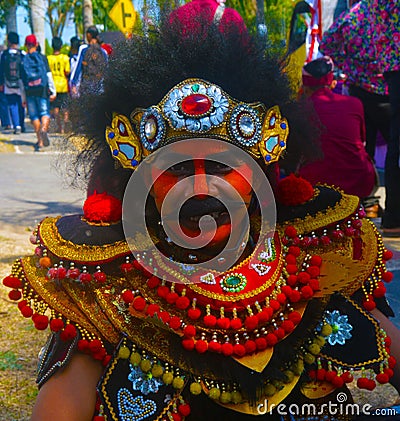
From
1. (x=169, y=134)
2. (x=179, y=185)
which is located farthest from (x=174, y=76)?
(x=179, y=185)

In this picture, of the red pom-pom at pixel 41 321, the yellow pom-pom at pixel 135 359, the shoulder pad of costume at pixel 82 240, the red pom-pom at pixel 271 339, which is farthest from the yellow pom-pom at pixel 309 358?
the red pom-pom at pixel 41 321

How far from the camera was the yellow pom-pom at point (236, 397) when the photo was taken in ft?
5.29

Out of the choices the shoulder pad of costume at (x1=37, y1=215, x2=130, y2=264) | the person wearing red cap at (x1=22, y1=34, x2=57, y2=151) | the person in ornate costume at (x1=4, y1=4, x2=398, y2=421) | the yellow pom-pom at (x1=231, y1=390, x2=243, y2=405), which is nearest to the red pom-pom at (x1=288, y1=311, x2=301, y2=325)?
the person in ornate costume at (x1=4, y1=4, x2=398, y2=421)

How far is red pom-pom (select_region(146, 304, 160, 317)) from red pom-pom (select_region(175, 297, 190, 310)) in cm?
5

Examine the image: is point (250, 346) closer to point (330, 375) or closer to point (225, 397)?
point (225, 397)

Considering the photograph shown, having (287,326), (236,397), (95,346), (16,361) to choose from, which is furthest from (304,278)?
(16,361)

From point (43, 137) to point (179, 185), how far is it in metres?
10.2

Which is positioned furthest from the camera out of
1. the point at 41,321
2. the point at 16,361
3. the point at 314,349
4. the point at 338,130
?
the point at 338,130

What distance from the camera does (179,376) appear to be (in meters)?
1.63

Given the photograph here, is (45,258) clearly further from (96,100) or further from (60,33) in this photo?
(60,33)

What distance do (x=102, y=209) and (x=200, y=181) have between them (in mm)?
313

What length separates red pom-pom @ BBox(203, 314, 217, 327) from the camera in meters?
1.62

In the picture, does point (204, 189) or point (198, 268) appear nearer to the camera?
point (204, 189)

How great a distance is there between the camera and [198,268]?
172cm
